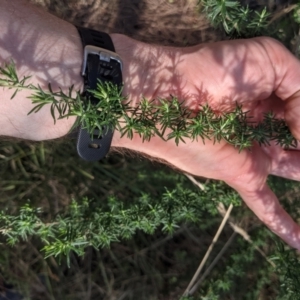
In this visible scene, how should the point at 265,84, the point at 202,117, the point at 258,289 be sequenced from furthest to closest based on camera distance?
the point at 258,289, the point at 265,84, the point at 202,117

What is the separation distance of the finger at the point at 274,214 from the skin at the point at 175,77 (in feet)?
0.41

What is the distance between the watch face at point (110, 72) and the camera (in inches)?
83.9

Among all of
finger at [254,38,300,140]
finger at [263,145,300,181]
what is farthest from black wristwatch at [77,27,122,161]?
finger at [263,145,300,181]

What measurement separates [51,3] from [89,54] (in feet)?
6.04

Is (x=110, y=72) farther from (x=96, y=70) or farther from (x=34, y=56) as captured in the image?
(x=34, y=56)

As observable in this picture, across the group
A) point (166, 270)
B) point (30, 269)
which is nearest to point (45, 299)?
point (30, 269)

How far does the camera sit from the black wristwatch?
83.2 inches

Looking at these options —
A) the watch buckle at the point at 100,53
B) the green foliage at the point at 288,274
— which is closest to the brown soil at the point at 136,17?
the watch buckle at the point at 100,53

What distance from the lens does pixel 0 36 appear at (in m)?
2.14

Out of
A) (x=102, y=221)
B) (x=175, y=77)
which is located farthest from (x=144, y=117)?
(x=102, y=221)

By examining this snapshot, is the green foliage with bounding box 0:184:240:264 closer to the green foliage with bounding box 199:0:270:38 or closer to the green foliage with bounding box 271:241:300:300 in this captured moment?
the green foliage with bounding box 271:241:300:300

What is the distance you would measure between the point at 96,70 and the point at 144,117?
368mm

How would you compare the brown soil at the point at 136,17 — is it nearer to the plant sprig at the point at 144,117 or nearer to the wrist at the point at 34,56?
the wrist at the point at 34,56

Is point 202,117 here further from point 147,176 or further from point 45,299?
point 45,299
